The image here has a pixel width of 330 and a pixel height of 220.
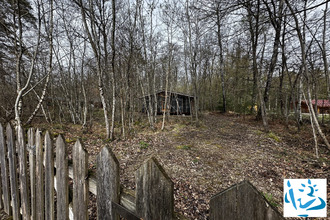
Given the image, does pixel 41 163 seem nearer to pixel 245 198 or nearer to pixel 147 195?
pixel 147 195

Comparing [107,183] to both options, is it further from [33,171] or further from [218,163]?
[218,163]

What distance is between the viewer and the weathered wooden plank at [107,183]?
0.88 metres

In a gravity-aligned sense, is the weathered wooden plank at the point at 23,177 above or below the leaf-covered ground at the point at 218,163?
above

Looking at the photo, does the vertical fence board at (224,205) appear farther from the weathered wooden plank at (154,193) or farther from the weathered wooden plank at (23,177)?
the weathered wooden plank at (23,177)

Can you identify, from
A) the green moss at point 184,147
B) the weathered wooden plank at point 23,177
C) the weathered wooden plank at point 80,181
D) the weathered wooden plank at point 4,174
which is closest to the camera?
the weathered wooden plank at point 80,181

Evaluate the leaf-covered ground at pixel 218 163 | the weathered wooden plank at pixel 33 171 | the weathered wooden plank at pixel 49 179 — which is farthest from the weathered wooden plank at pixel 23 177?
the leaf-covered ground at pixel 218 163

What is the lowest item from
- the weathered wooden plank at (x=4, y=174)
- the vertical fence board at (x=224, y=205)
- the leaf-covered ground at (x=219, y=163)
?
the leaf-covered ground at (x=219, y=163)

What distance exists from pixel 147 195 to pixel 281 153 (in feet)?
18.8

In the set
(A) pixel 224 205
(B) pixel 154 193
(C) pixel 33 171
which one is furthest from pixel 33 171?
(A) pixel 224 205

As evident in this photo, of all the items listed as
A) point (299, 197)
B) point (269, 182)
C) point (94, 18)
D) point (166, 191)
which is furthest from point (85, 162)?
point (94, 18)

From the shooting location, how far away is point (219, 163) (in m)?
3.90

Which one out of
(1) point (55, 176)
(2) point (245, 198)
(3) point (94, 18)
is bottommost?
(1) point (55, 176)

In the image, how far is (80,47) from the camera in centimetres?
865

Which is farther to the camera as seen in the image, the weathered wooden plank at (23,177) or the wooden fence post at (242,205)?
the weathered wooden plank at (23,177)
